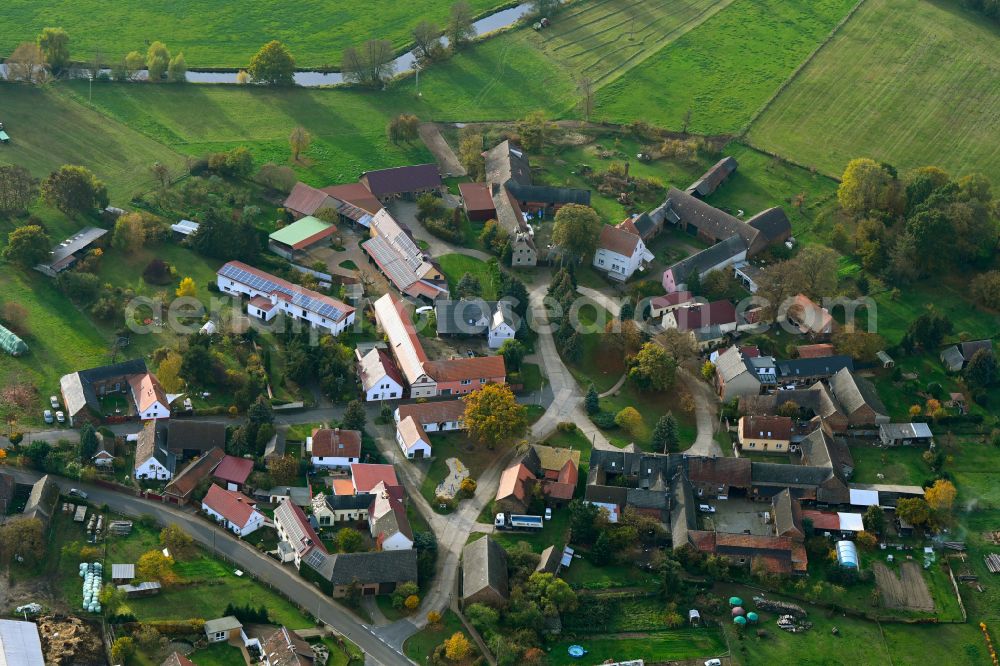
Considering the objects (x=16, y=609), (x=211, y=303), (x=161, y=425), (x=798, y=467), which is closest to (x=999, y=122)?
(x=798, y=467)

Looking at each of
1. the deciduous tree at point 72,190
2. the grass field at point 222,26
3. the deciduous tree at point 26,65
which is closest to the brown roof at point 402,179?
the deciduous tree at point 72,190

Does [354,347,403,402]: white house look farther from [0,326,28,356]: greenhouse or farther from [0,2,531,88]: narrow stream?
[0,2,531,88]: narrow stream

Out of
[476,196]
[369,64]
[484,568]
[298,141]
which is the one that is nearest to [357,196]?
[298,141]

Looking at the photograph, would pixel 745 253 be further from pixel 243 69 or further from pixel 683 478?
pixel 243 69

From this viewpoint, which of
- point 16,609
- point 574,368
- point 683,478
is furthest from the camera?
point 574,368

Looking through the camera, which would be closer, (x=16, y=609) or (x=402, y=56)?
(x=16, y=609)

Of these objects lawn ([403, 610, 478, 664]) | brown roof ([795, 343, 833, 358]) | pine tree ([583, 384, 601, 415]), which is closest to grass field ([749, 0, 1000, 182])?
brown roof ([795, 343, 833, 358])

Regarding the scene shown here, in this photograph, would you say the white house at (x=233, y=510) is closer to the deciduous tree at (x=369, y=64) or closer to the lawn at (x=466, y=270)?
the lawn at (x=466, y=270)

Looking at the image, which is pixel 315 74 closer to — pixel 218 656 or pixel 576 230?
pixel 576 230
